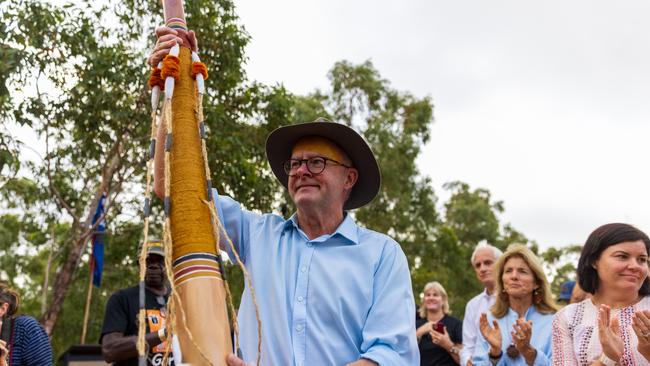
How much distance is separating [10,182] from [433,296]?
7.28m

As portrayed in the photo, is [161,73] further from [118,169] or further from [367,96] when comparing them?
[367,96]

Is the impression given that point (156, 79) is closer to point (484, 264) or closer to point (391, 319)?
point (391, 319)

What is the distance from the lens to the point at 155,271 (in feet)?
17.5

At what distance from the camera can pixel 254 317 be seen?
2596 mm

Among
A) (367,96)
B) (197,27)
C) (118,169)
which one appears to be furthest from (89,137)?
(367,96)

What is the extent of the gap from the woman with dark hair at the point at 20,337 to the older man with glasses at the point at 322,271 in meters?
2.75

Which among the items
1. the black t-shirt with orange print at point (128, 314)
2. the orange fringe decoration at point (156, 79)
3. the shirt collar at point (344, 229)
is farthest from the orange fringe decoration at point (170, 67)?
the black t-shirt with orange print at point (128, 314)

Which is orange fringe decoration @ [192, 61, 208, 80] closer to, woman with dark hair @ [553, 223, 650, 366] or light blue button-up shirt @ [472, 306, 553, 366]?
woman with dark hair @ [553, 223, 650, 366]

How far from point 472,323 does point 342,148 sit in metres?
3.45

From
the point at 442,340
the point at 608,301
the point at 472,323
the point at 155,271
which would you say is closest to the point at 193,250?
the point at 608,301

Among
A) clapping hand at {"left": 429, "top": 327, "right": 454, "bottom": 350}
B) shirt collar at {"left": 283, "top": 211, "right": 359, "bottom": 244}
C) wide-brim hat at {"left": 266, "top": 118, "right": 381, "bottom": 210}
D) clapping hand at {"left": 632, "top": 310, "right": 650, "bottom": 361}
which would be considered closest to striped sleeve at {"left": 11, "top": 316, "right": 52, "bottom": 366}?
wide-brim hat at {"left": 266, "top": 118, "right": 381, "bottom": 210}

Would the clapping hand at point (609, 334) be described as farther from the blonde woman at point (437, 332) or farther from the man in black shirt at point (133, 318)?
the blonde woman at point (437, 332)

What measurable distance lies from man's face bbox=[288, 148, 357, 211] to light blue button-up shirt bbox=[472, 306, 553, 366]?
272 centimetres

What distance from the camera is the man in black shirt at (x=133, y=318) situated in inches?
193
